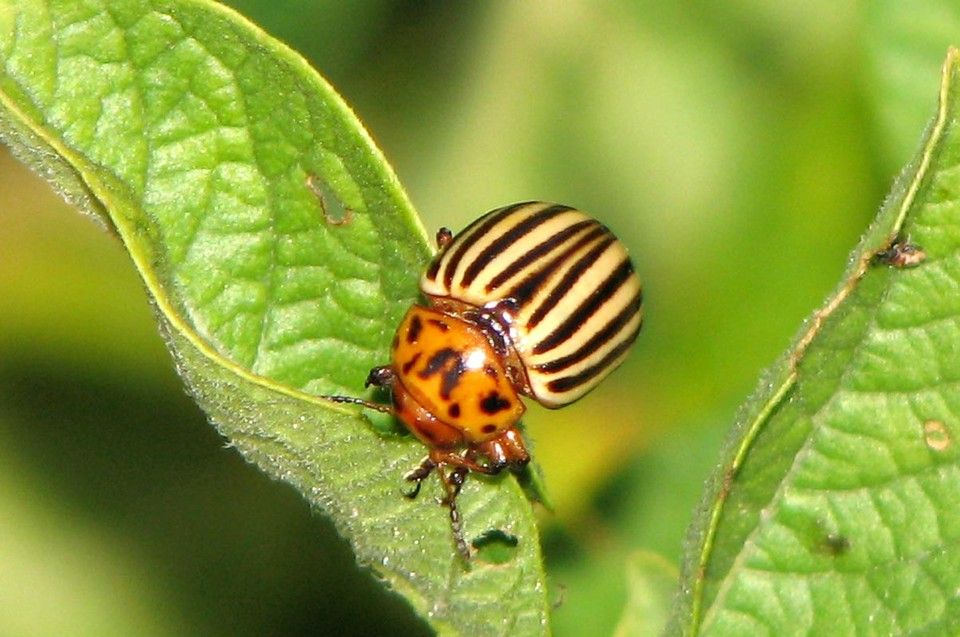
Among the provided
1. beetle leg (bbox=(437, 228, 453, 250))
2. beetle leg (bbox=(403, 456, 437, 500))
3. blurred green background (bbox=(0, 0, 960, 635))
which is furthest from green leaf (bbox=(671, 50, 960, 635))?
beetle leg (bbox=(437, 228, 453, 250))

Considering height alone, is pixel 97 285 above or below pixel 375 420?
below

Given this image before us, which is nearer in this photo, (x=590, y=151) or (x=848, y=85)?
(x=848, y=85)

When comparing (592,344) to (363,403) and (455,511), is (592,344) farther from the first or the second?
(455,511)

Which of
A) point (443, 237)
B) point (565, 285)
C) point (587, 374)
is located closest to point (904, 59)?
point (565, 285)

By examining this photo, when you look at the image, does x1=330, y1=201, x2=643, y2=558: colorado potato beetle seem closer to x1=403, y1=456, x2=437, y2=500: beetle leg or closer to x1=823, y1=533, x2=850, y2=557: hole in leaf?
x1=403, y1=456, x2=437, y2=500: beetle leg

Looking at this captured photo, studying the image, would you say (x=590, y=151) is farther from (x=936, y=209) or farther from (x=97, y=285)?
(x=936, y=209)

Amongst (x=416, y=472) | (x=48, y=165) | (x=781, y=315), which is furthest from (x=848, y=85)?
(x=48, y=165)

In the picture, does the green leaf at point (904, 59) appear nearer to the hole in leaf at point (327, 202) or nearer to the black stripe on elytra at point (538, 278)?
the black stripe on elytra at point (538, 278)
